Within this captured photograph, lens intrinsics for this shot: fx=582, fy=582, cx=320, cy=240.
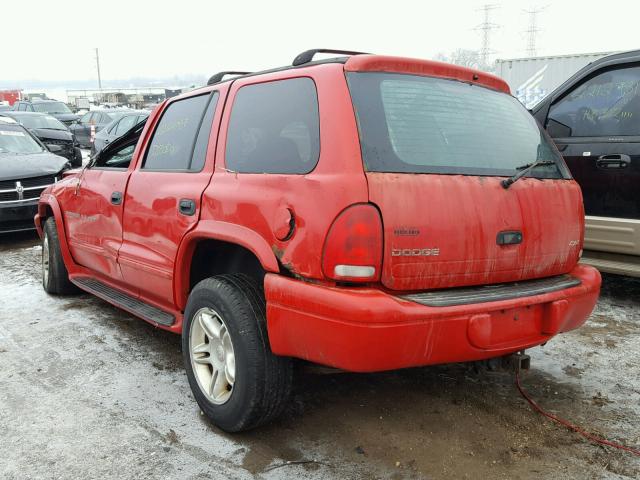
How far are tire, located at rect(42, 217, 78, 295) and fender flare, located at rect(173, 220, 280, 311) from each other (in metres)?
2.21

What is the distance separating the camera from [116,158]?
4531mm

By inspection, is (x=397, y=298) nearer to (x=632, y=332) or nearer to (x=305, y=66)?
(x=305, y=66)

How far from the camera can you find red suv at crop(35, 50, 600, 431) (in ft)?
7.68

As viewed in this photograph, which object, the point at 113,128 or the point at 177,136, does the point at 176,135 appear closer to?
the point at 177,136

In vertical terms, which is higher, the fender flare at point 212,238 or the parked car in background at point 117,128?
the parked car in background at point 117,128

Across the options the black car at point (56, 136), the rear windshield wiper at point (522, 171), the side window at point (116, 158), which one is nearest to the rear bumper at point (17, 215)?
the side window at point (116, 158)

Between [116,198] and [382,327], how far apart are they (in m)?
2.35

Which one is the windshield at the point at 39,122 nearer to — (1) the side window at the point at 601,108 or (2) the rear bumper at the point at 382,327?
(1) the side window at the point at 601,108

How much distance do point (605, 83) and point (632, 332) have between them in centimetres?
213

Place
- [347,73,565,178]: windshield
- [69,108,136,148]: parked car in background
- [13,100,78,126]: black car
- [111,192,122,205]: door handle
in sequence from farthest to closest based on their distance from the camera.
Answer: [13,100,78,126]: black car < [69,108,136,148]: parked car in background < [111,192,122,205]: door handle < [347,73,565,178]: windshield

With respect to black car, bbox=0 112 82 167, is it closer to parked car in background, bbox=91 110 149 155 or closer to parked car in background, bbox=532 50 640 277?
parked car in background, bbox=91 110 149 155

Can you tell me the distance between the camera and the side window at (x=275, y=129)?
8.54 feet

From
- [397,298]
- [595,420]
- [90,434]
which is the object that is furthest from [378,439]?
[90,434]

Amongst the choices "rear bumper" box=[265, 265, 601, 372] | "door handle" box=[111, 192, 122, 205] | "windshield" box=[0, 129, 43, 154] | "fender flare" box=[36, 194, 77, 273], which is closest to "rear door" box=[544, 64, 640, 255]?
"rear bumper" box=[265, 265, 601, 372]
